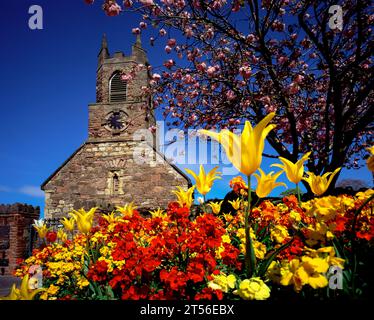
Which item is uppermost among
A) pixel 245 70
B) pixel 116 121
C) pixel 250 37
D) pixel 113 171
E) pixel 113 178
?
pixel 116 121

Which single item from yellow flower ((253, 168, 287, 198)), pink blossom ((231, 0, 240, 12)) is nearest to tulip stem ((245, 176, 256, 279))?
yellow flower ((253, 168, 287, 198))

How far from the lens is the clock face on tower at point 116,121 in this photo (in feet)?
66.3

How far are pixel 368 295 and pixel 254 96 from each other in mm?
6128

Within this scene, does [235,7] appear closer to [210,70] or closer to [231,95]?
[210,70]

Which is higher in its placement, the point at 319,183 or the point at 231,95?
the point at 231,95

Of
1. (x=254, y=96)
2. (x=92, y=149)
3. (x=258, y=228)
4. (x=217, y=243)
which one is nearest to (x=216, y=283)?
(x=217, y=243)

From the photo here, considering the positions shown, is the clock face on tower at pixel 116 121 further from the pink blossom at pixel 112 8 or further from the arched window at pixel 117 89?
the pink blossom at pixel 112 8

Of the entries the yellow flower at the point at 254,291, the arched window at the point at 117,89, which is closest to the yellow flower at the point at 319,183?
the yellow flower at the point at 254,291

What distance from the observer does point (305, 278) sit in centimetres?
121

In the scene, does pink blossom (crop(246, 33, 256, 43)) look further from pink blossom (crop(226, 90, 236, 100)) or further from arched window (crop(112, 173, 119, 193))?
arched window (crop(112, 173, 119, 193))

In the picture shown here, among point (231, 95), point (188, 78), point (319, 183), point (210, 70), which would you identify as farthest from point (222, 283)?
point (188, 78)

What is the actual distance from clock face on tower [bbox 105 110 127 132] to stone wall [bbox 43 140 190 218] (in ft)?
4.01

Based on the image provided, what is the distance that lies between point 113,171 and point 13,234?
8.12 m

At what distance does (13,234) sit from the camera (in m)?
11.4
